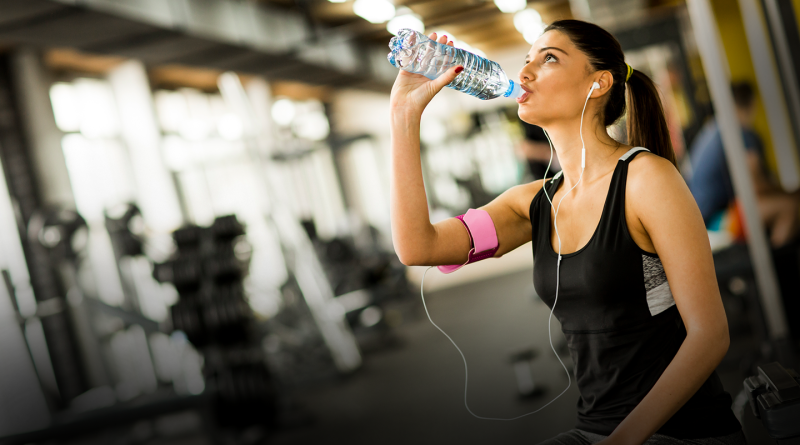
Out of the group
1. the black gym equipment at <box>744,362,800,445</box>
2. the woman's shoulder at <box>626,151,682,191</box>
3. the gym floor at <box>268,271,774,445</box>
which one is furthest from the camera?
the gym floor at <box>268,271,774,445</box>

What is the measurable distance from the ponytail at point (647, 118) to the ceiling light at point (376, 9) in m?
4.81

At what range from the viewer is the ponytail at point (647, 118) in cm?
121

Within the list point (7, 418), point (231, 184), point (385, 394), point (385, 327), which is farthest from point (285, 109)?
point (385, 394)

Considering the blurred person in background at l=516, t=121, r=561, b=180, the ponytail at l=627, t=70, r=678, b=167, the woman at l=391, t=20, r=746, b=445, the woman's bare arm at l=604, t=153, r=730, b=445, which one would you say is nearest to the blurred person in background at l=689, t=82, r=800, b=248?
the blurred person in background at l=516, t=121, r=561, b=180

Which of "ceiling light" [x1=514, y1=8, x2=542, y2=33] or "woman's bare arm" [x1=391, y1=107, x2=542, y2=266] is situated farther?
"ceiling light" [x1=514, y1=8, x2=542, y2=33]

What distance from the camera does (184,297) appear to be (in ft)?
11.0

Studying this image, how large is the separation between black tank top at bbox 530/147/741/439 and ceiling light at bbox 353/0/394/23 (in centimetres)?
499

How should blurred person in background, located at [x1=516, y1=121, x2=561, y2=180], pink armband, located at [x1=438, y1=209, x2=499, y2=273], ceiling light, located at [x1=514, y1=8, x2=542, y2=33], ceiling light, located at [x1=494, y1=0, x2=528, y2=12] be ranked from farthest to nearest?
ceiling light, located at [x1=514, y1=8, x2=542, y2=33] → ceiling light, located at [x1=494, y1=0, x2=528, y2=12] → blurred person in background, located at [x1=516, y1=121, x2=561, y2=180] → pink armband, located at [x1=438, y1=209, x2=499, y2=273]

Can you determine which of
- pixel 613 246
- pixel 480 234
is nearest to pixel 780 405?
pixel 613 246

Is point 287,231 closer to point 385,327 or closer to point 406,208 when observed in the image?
point 385,327

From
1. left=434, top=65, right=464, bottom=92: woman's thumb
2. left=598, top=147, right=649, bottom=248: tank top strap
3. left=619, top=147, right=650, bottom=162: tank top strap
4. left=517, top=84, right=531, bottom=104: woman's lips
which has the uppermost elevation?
left=434, top=65, right=464, bottom=92: woman's thumb

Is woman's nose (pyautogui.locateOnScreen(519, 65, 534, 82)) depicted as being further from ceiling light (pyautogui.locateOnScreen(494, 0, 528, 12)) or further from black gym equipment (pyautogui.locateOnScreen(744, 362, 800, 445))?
ceiling light (pyautogui.locateOnScreen(494, 0, 528, 12))

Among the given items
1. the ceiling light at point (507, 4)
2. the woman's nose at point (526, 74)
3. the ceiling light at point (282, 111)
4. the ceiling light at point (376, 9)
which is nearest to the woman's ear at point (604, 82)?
the woman's nose at point (526, 74)

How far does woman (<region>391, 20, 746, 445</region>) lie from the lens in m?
1.01
